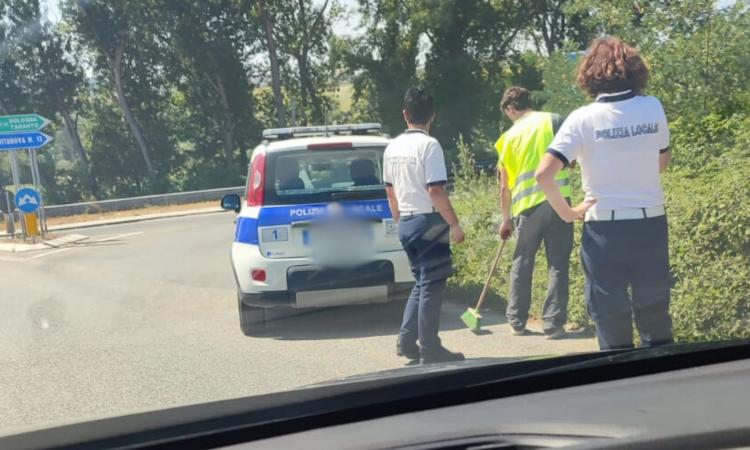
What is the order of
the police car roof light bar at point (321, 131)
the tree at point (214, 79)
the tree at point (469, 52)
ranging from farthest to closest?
1. the tree at point (469, 52)
2. the tree at point (214, 79)
3. the police car roof light bar at point (321, 131)

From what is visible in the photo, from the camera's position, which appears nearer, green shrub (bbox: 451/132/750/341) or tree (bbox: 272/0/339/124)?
green shrub (bbox: 451/132/750/341)

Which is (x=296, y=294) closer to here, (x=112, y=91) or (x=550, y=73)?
(x=550, y=73)

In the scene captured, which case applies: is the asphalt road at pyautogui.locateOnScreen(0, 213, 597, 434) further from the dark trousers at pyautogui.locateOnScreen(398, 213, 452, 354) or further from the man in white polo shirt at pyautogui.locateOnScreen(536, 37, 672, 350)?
the man in white polo shirt at pyautogui.locateOnScreen(536, 37, 672, 350)

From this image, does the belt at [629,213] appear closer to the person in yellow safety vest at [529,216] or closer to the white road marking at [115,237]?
the person in yellow safety vest at [529,216]

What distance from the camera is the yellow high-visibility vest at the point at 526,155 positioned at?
555 cm

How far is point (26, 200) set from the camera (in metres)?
17.9

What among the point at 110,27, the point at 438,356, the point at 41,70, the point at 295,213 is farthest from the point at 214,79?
the point at 41,70

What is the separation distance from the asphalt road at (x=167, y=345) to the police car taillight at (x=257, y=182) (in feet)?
3.77

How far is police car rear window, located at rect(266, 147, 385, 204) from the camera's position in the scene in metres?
6.19

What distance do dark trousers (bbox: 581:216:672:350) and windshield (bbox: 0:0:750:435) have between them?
0.01 meters

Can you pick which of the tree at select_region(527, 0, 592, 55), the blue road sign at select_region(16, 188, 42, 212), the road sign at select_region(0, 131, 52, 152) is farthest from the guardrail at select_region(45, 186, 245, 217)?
the tree at select_region(527, 0, 592, 55)

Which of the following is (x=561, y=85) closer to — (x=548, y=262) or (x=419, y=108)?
(x=548, y=262)

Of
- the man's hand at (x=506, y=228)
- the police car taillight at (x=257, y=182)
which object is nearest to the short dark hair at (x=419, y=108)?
the man's hand at (x=506, y=228)

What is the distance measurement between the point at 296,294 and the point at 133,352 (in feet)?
4.44
